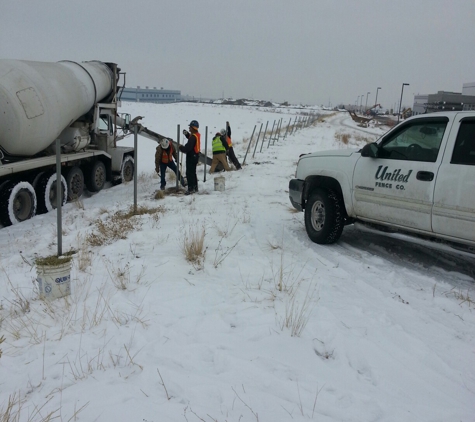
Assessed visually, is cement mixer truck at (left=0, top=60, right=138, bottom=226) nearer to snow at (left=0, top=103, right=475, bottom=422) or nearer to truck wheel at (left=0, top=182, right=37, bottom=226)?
truck wheel at (left=0, top=182, right=37, bottom=226)

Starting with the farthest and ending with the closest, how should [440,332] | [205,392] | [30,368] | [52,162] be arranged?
[52,162] → [440,332] → [30,368] → [205,392]

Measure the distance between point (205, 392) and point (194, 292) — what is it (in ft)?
5.44

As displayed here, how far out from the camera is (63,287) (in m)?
4.56

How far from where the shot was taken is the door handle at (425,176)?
17.0 feet

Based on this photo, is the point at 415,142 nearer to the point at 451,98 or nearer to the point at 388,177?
the point at 388,177

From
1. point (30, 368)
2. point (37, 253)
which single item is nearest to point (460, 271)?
point (30, 368)

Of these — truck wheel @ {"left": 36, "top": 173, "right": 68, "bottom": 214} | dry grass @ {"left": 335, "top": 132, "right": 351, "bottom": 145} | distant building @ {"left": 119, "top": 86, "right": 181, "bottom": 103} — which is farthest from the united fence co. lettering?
distant building @ {"left": 119, "top": 86, "right": 181, "bottom": 103}

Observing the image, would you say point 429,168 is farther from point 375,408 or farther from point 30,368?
point 30,368

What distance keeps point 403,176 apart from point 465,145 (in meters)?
0.81

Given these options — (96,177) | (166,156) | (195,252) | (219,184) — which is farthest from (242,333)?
(96,177)

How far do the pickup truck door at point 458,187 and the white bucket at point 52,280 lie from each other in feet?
14.1

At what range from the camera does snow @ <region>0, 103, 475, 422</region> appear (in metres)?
2.93

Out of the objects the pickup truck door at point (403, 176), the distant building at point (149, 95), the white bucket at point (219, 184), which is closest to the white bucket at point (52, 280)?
the pickup truck door at point (403, 176)

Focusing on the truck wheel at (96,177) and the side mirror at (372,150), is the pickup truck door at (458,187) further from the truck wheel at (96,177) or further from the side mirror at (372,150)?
the truck wheel at (96,177)
